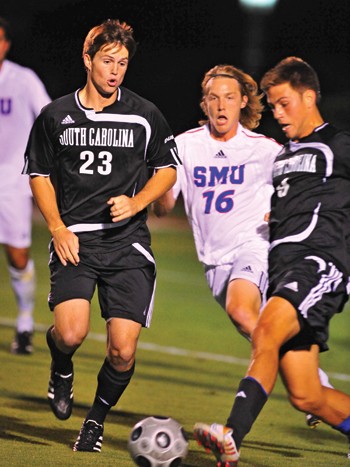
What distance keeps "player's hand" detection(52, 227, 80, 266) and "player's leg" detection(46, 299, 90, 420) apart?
28cm

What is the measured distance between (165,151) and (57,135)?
686 millimetres

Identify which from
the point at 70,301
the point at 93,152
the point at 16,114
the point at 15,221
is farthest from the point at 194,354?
the point at 93,152

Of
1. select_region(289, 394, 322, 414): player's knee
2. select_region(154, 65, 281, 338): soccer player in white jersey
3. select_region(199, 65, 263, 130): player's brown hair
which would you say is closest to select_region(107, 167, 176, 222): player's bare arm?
select_region(154, 65, 281, 338): soccer player in white jersey

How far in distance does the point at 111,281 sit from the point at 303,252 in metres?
1.35

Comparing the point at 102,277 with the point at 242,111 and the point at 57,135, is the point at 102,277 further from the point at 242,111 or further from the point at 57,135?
the point at 242,111

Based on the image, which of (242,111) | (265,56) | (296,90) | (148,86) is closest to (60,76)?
(148,86)

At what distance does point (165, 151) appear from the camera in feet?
22.3

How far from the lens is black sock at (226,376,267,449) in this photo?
5.39 m

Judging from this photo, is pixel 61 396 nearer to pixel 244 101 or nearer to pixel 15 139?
pixel 244 101

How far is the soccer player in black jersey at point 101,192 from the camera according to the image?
6.58 m

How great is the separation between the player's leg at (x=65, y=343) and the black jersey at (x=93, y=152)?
1.63 ft

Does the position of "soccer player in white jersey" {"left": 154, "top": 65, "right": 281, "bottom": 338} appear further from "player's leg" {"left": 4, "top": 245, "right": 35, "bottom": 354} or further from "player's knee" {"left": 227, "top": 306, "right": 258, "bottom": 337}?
"player's leg" {"left": 4, "top": 245, "right": 35, "bottom": 354}

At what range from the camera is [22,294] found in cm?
1062

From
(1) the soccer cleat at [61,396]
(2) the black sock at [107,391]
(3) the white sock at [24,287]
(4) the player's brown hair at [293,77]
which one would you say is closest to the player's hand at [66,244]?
(2) the black sock at [107,391]
